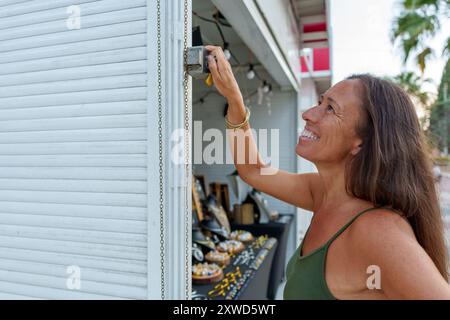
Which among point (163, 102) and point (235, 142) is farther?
point (235, 142)

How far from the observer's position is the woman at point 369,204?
82cm

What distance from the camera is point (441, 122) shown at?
2127 centimetres

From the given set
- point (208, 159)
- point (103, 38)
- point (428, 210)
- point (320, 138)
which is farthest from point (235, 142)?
point (428, 210)

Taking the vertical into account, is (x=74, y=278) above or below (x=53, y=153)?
below

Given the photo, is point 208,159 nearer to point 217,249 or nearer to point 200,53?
point 200,53

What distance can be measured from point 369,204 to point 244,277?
5.06 ft

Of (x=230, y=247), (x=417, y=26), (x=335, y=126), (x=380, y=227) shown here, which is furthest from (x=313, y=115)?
(x=417, y=26)

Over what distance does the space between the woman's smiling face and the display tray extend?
1180mm

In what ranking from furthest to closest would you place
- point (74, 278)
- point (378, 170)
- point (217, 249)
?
point (217, 249), point (74, 278), point (378, 170)

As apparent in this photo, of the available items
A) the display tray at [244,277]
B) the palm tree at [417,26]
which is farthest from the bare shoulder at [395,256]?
the palm tree at [417,26]

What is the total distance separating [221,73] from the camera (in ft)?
4.05

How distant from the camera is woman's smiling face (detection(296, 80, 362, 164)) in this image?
1048mm

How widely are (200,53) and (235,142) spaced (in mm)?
456

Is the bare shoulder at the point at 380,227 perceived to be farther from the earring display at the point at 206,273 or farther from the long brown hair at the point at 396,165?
the earring display at the point at 206,273
